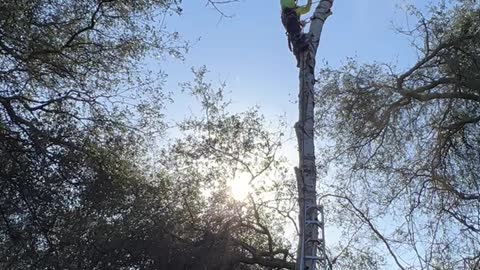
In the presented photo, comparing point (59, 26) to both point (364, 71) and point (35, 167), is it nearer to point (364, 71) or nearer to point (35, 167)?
point (35, 167)

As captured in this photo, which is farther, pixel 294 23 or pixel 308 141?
pixel 294 23

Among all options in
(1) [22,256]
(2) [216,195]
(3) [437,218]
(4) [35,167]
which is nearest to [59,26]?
(4) [35,167]

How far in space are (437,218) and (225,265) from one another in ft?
11.8

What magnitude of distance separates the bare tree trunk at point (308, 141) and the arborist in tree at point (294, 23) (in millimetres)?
68

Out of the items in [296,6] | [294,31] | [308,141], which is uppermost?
[296,6]

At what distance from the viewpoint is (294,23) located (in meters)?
4.84

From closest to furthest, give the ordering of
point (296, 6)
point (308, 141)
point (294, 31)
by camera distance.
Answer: point (308, 141)
point (294, 31)
point (296, 6)

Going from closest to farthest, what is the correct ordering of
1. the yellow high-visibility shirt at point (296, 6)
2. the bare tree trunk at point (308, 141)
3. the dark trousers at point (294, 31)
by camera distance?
1. the bare tree trunk at point (308, 141)
2. the dark trousers at point (294, 31)
3. the yellow high-visibility shirt at point (296, 6)

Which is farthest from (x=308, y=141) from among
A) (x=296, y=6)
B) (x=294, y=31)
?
(x=296, y=6)

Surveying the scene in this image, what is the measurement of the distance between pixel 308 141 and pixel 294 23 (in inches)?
44.0

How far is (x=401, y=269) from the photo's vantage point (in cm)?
548

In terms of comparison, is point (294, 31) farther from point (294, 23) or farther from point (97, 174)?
point (97, 174)

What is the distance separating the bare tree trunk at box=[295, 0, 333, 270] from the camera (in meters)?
4.02

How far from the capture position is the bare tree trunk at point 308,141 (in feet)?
13.2
